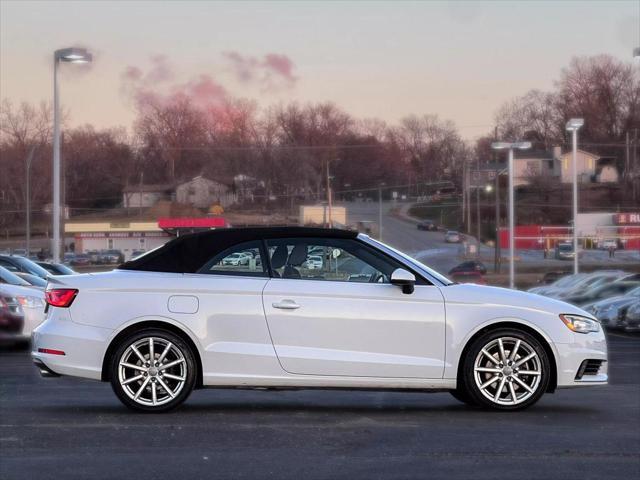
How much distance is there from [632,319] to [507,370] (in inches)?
611

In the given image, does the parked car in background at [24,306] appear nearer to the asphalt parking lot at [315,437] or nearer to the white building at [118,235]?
the white building at [118,235]

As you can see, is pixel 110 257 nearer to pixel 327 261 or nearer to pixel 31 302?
pixel 31 302

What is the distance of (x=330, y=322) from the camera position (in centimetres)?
815

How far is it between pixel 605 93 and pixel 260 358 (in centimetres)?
8935

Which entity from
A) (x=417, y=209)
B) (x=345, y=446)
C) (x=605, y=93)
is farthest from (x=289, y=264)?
(x=605, y=93)

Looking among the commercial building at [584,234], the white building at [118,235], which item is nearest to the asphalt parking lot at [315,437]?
the white building at [118,235]

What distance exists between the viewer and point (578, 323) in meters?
8.52

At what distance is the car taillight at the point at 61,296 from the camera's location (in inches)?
325

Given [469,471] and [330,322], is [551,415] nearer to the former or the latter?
[330,322]

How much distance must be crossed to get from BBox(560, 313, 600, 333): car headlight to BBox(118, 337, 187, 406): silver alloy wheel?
3.00 meters

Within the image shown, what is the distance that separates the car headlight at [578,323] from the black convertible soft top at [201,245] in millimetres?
1793

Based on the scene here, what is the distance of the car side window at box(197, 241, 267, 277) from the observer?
8328mm

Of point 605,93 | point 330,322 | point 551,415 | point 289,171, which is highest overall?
point 605,93

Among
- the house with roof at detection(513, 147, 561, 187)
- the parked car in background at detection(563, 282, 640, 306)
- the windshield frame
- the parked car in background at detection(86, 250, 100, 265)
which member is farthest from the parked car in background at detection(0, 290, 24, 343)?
the house with roof at detection(513, 147, 561, 187)
